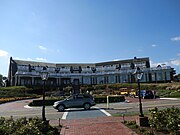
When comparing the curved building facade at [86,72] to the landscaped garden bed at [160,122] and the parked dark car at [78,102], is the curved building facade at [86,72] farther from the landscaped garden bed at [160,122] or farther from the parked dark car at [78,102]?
the landscaped garden bed at [160,122]

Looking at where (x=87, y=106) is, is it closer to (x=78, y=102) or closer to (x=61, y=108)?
(x=78, y=102)

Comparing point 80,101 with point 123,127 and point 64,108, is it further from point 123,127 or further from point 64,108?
point 123,127

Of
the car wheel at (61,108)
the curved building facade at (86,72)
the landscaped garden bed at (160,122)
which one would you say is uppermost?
the curved building facade at (86,72)

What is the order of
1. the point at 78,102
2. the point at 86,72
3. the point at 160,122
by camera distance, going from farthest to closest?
the point at 86,72
the point at 78,102
the point at 160,122

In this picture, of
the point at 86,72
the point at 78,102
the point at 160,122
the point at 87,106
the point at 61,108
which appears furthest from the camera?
the point at 86,72

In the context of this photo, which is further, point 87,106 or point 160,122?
point 87,106

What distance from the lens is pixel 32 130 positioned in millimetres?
7566

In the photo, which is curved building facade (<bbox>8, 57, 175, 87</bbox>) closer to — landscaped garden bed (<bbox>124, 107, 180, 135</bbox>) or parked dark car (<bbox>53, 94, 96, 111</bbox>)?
parked dark car (<bbox>53, 94, 96, 111</bbox>)

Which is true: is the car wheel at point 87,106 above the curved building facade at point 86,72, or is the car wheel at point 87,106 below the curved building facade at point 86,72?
below

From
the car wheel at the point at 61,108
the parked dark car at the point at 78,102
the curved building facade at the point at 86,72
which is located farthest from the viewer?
the curved building facade at the point at 86,72

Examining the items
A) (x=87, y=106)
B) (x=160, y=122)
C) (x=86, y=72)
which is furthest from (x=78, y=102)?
(x=86, y=72)

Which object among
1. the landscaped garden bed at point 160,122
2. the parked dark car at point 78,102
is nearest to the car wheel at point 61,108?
the parked dark car at point 78,102

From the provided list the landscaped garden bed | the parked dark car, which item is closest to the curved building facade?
the parked dark car

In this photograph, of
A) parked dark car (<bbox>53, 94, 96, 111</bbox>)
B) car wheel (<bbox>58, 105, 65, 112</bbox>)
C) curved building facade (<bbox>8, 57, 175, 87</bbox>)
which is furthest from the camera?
curved building facade (<bbox>8, 57, 175, 87</bbox>)
